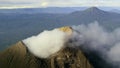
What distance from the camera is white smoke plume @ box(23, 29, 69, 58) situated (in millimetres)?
173125

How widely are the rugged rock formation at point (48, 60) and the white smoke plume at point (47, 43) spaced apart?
131 inches

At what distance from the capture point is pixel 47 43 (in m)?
182

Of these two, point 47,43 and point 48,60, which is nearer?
point 48,60

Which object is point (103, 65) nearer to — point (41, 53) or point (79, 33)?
point (79, 33)

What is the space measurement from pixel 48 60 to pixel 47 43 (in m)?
16.4

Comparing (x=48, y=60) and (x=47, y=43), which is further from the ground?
(x=47, y=43)

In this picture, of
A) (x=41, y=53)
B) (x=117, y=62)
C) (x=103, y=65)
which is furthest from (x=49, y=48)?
(x=117, y=62)

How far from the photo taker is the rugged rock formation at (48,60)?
167 meters

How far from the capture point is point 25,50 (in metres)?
172

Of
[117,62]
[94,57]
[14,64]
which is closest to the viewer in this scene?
[14,64]

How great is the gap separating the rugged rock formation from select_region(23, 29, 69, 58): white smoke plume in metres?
3.32

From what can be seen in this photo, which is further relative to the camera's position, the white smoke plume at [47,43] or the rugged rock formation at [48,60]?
the white smoke plume at [47,43]

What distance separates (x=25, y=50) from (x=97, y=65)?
36294 mm

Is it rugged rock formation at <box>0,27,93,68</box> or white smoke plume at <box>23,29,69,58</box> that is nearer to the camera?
rugged rock formation at <box>0,27,93,68</box>
